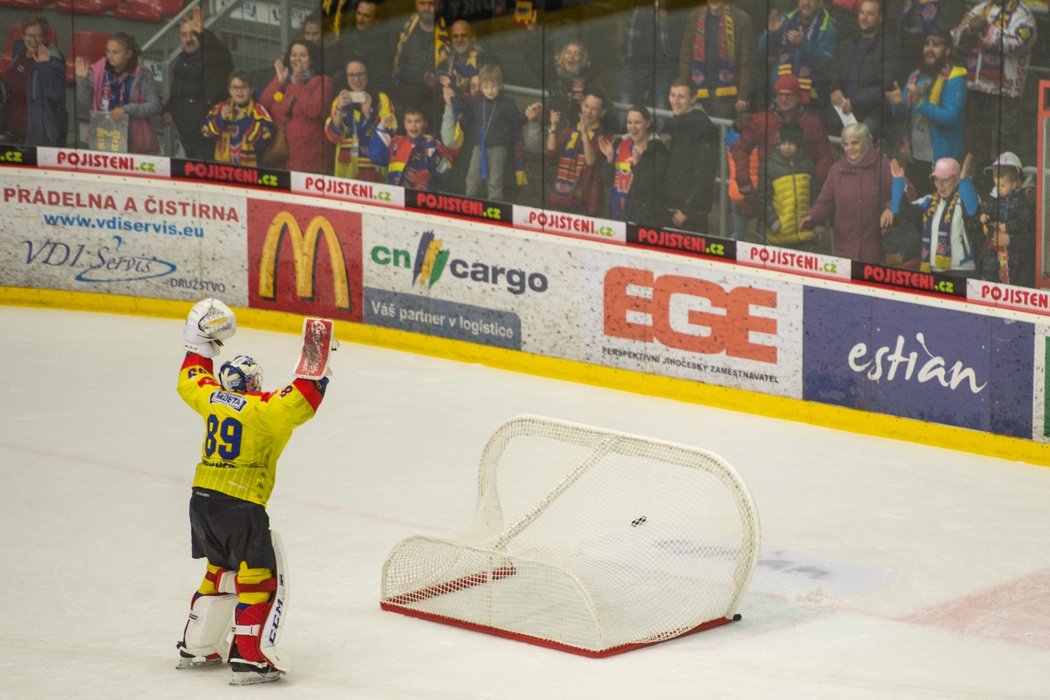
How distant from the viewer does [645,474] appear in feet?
26.3

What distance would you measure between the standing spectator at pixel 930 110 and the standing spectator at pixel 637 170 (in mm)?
1706

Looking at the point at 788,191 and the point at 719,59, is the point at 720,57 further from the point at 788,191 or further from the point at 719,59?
the point at 788,191

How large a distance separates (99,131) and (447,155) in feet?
9.40

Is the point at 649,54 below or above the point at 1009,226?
above

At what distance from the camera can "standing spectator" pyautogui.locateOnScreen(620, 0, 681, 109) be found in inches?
455

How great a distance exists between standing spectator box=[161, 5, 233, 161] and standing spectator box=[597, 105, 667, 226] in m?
3.14

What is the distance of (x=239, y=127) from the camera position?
13383 millimetres

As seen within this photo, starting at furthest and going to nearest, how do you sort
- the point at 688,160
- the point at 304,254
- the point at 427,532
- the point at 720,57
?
1. the point at 304,254
2. the point at 688,160
3. the point at 720,57
4. the point at 427,532

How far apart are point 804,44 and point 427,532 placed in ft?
13.0

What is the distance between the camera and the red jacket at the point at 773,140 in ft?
35.9

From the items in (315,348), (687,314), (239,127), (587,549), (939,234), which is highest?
(239,127)

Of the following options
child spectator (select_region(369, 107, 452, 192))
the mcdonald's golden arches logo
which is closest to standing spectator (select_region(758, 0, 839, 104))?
child spectator (select_region(369, 107, 452, 192))

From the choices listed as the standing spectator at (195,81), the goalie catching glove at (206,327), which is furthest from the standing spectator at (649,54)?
the goalie catching glove at (206,327)

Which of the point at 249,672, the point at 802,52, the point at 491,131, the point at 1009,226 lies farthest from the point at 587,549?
the point at 491,131
